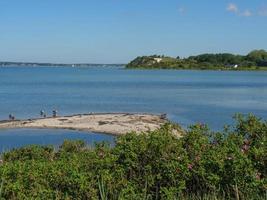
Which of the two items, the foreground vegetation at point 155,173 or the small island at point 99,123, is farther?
the small island at point 99,123

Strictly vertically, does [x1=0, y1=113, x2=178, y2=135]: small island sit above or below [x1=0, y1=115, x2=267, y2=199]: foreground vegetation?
below

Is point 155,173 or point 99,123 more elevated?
point 155,173

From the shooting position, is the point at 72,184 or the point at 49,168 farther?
the point at 49,168

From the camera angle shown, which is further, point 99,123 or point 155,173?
point 99,123

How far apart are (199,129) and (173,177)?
1.84m

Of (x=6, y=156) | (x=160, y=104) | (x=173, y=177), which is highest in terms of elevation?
(x=173, y=177)

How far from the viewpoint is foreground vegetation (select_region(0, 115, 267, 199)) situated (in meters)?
8.48

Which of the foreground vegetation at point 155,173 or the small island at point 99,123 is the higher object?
the foreground vegetation at point 155,173

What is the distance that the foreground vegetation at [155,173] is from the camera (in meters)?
8.48

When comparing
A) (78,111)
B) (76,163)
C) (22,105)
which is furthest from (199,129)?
(22,105)

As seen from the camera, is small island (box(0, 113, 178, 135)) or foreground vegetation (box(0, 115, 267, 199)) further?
small island (box(0, 113, 178, 135))

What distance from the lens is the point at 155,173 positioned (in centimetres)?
922

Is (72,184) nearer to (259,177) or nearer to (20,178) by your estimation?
(20,178)

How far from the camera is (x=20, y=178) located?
30.0 ft
